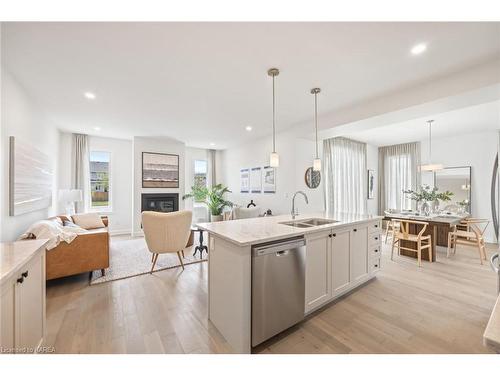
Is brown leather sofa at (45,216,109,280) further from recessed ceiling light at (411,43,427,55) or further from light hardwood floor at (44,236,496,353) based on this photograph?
recessed ceiling light at (411,43,427,55)

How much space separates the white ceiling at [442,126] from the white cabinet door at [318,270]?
2973mm

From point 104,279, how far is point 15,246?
1.61 meters

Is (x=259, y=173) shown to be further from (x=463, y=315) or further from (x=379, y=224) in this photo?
(x=463, y=315)

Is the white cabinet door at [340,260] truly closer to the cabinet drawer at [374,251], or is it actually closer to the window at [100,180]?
the cabinet drawer at [374,251]

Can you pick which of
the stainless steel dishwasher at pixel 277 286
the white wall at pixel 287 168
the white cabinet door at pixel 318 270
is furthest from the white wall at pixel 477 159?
the stainless steel dishwasher at pixel 277 286

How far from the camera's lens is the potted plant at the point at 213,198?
6.53m

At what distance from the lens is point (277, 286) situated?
172 centimetres

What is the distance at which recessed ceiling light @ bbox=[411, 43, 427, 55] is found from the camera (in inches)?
76.3

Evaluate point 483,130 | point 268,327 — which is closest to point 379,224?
point 268,327

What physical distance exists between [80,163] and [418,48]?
6910 millimetres

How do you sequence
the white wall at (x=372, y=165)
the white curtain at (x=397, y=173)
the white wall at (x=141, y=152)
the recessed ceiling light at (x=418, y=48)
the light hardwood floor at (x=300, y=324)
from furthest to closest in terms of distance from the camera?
the white wall at (x=372, y=165)
the white curtain at (x=397, y=173)
the white wall at (x=141, y=152)
the recessed ceiling light at (x=418, y=48)
the light hardwood floor at (x=300, y=324)

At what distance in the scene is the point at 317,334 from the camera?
1830mm
